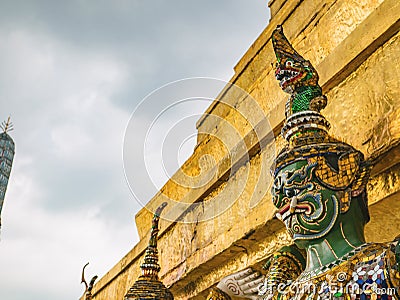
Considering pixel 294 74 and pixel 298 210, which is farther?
pixel 294 74

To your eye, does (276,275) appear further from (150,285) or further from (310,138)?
(150,285)

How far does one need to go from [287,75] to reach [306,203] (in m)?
0.54

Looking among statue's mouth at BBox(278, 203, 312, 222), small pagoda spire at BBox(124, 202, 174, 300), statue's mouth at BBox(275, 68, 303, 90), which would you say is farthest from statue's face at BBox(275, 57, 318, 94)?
small pagoda spire at BBox(124, 202, 174, 300)

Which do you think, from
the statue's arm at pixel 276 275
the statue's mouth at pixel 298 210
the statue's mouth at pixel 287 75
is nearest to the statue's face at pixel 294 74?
the statue's mouth at pixel 287 75

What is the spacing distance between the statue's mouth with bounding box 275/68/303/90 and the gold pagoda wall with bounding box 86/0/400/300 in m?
0.43

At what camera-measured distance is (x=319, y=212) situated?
1597mm

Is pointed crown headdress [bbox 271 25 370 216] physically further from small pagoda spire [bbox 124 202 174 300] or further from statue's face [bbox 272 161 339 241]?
small pagoda spire [bbox 124 202 174 300]

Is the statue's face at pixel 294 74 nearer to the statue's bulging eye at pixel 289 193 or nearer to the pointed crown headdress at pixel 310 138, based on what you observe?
the pointed crown headdress at pixel 310 138

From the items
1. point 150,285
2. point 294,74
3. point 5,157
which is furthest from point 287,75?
point 5,157

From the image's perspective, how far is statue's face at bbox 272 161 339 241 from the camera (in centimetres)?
159

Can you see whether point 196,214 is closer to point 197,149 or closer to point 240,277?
point 197,149

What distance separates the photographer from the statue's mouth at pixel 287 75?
1.87m

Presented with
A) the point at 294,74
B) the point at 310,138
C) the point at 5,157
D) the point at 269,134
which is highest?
the point at 5,157

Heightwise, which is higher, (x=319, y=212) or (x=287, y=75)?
(x=287, y=75)
